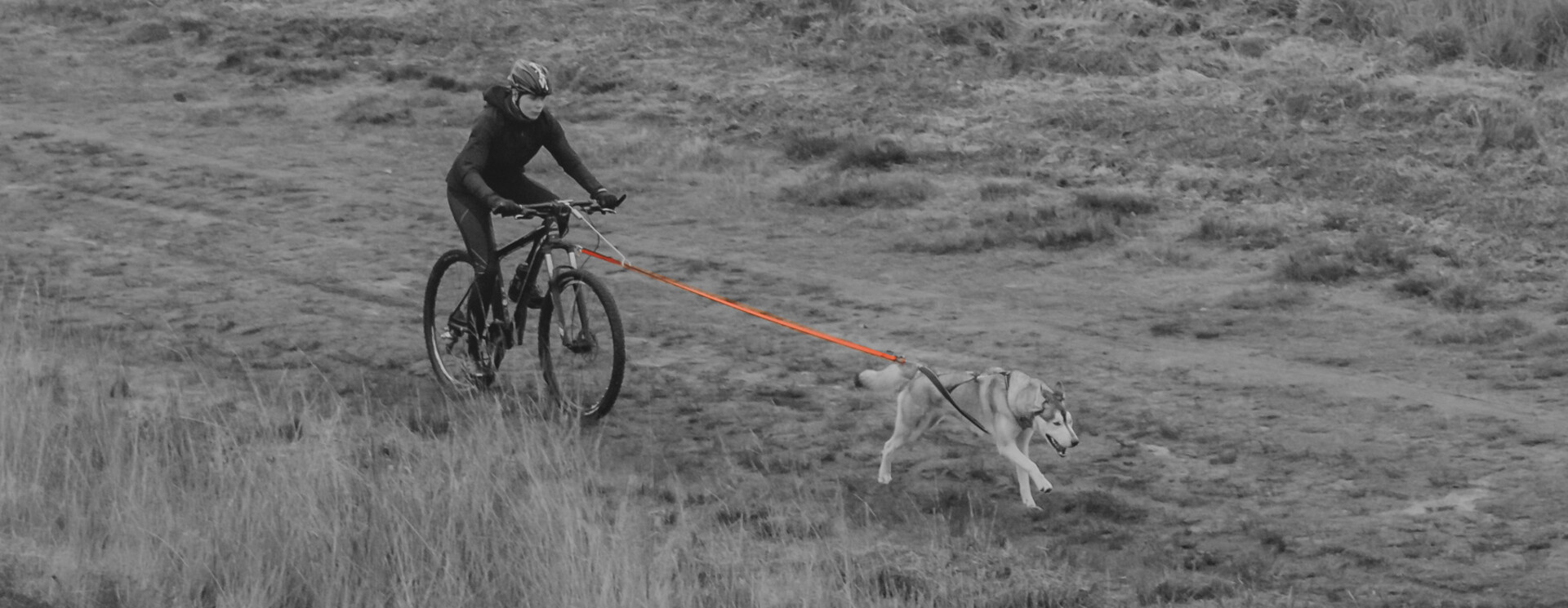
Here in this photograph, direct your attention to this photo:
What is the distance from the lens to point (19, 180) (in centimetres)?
1476

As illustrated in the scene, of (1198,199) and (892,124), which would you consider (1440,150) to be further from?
(892,124)

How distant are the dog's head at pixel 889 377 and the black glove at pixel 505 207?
179 cm

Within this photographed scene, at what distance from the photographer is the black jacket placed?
8570 millimetres

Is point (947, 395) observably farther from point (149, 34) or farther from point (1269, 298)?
point (149, 34)

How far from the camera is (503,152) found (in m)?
8.77

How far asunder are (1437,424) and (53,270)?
8.80 metres

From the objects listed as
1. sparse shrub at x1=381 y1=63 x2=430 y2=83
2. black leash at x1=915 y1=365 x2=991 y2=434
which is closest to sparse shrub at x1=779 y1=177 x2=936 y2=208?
black leash at x1=915 y1=365 x2=991 y2=434

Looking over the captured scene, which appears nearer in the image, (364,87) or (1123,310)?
(1123,310)

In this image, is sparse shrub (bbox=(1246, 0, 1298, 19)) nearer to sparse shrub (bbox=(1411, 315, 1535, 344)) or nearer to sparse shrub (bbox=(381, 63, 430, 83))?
sparse shrub (bbox=(1411, 315, 1535, 344))

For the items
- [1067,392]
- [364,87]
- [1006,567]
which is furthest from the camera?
[364,87]

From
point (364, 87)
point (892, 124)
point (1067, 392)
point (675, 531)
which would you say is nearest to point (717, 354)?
point (1067, 392)

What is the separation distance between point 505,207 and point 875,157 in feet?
22.4

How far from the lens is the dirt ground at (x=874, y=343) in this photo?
7.41m

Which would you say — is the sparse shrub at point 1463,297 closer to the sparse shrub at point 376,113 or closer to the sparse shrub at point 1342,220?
the sparse shrub at point 1342,220
